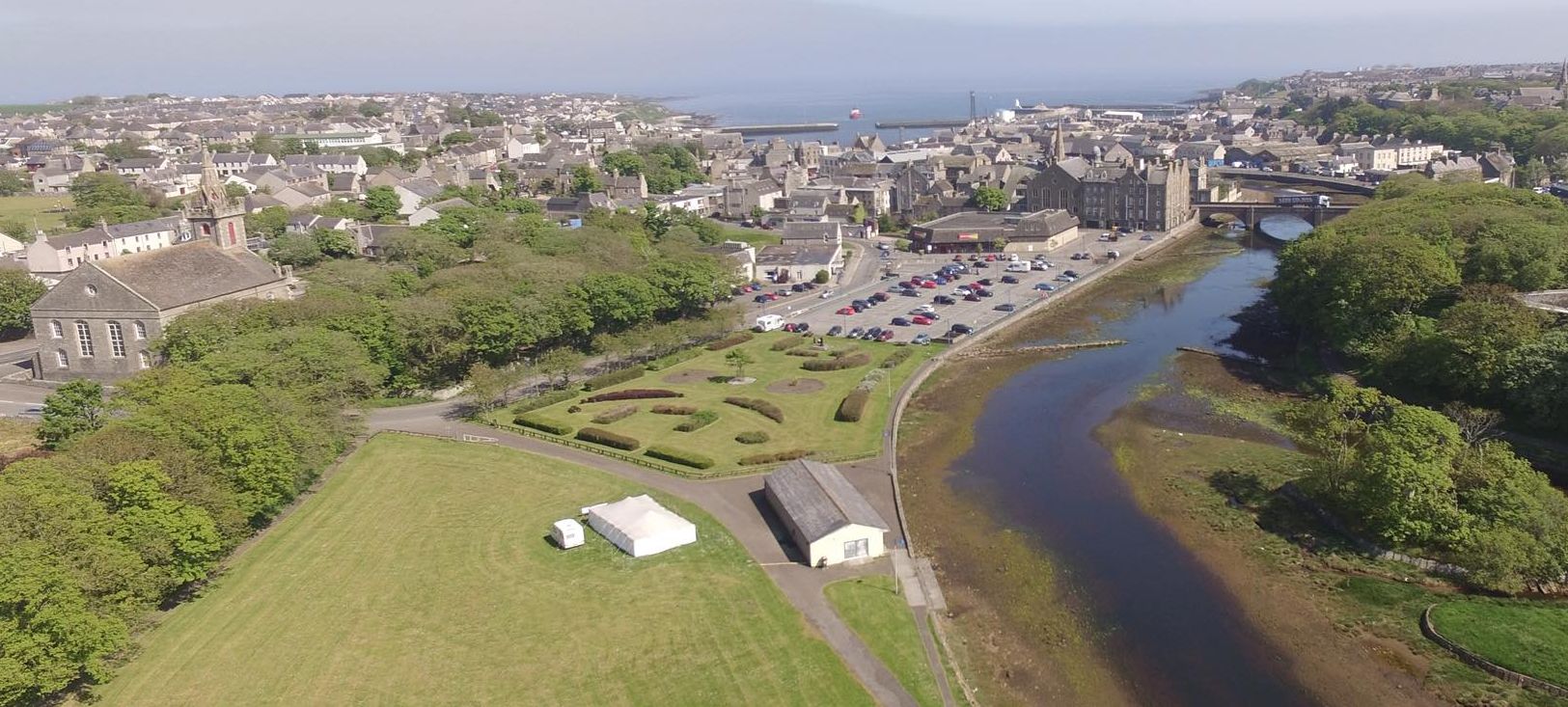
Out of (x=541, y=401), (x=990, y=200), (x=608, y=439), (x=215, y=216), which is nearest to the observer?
(x=608, y=439)

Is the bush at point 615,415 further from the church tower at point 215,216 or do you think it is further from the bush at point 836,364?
the church tower at point 215,216

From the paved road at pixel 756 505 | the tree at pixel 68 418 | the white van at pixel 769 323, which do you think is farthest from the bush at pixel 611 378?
the tree at pixel 68 418

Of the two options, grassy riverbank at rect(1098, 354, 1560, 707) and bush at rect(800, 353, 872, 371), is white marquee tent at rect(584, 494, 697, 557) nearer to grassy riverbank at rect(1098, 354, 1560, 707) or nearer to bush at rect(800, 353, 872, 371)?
grassy riverbank at rect(1098, 354, 1560, 707)

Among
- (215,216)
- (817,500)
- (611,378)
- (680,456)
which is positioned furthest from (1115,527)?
(215,216)

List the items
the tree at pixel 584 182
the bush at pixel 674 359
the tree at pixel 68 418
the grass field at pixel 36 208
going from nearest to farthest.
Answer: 1. the tree at pixel 68 418
2. the bush at pixel 674 359
3. the grass field at pixel 36 208
4. the tree at pixel 584 182

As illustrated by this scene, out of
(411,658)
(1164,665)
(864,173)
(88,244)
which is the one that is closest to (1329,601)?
(1164,665)

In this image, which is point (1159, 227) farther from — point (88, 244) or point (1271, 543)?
point (88, 244)

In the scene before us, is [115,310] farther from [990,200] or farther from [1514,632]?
[990,200]
